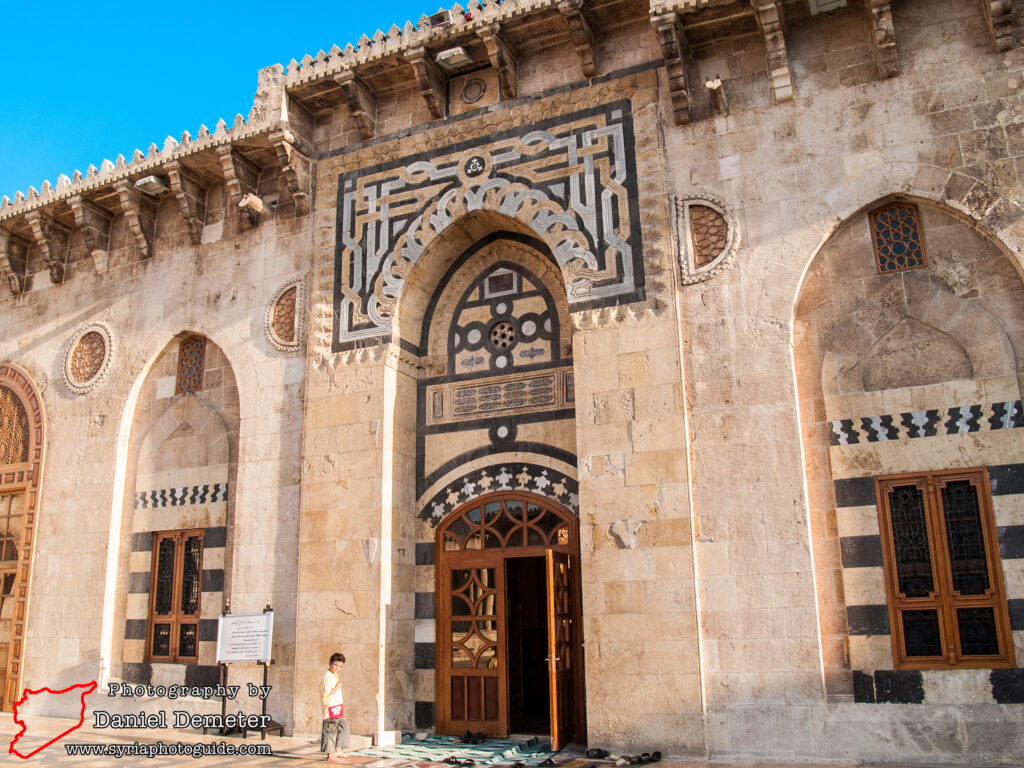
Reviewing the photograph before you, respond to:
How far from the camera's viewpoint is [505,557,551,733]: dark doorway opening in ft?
31.6

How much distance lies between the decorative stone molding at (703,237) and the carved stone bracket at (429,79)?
3.26 metres

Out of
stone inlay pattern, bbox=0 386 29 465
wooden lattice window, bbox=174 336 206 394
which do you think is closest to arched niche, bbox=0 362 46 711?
stone inlay pattern, bbox=0 386 29 465

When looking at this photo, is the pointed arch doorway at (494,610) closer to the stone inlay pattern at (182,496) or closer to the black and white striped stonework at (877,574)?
the black and white striped stonework at (877,574)

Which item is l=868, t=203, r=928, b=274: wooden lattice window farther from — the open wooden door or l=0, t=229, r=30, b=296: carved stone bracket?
l=0, t=229, r=30, b=296: carved stone bracket

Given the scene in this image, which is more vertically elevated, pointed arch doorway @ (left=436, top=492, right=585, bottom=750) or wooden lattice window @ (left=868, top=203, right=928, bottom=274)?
wooden lattice window @ (left=868, top=203, right=928, bottom=274)

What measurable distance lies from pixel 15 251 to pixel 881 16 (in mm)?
12037

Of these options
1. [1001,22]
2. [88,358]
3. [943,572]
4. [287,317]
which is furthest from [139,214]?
[943,572]

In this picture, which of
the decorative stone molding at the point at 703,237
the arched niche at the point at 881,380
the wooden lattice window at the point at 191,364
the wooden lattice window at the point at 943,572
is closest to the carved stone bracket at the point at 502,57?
the decorative stone molding at the point at 703,237

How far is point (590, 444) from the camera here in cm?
862

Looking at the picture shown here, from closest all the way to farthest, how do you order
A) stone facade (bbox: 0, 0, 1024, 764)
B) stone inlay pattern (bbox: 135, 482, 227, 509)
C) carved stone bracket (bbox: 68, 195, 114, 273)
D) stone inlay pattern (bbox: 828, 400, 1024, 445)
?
stone inlay pattern (bbox: 828, 400, 1024, 445) → stone facade (bbox: 0, 0, 1024, 764) → stone inlay pattern (bbox: 135, 482, 227, 509) → carved stone bracket (bbox: 68, 195, 114, 273)

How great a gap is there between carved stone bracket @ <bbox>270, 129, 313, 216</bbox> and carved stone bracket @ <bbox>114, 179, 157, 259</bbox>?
2321mm

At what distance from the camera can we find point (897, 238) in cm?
816

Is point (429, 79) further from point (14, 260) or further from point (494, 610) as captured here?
point (14, 260)

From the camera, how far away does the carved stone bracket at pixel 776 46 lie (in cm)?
848
